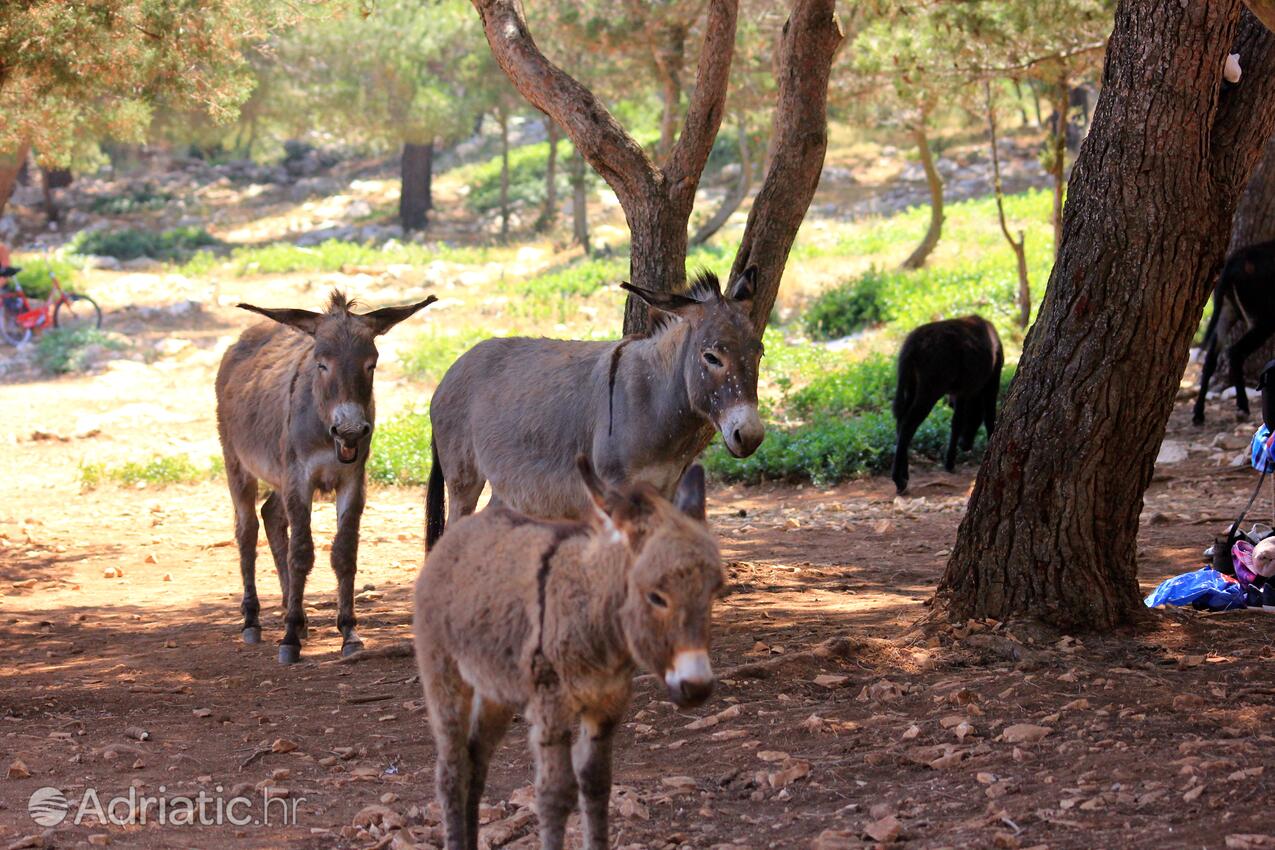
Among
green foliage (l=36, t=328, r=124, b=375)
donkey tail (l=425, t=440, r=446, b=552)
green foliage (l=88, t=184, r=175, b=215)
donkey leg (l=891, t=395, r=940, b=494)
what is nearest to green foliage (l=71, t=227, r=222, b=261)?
green foliage (l=88, t=184, r=175, b=215)

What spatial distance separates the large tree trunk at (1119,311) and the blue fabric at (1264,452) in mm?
1196

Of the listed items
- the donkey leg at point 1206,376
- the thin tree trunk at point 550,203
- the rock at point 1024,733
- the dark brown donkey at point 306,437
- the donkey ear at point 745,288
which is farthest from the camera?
the thin tree trunk at point 550,203

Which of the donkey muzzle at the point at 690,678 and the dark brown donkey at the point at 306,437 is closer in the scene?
the donkey muzzle at the point at 690,678

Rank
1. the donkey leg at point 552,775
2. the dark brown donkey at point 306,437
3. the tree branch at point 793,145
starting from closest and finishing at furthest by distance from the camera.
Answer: the donkey leg at point 552,775
the dark brown donkey at point 306,437
the tree branch at point 793,145

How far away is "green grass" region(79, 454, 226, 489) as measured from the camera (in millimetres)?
12664

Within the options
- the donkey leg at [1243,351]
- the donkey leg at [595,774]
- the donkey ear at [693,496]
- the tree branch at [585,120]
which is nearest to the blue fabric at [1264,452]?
the tree branch at [585,120]

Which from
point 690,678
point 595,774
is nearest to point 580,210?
point 595,774

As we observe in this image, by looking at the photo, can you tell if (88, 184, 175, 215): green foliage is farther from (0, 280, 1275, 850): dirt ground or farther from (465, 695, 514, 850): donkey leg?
(465, 695, 514, 850): donkey leg

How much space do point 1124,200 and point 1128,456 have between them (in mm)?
1123

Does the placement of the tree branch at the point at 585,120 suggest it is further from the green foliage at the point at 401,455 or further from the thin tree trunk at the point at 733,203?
the thin tree trunk at the point at 733,203

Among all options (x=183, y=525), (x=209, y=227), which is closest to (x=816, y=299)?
(x=183, y=525)

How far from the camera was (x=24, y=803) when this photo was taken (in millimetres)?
4660

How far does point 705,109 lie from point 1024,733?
A: 14.5ft

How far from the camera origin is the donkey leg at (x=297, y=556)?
23.2ft
